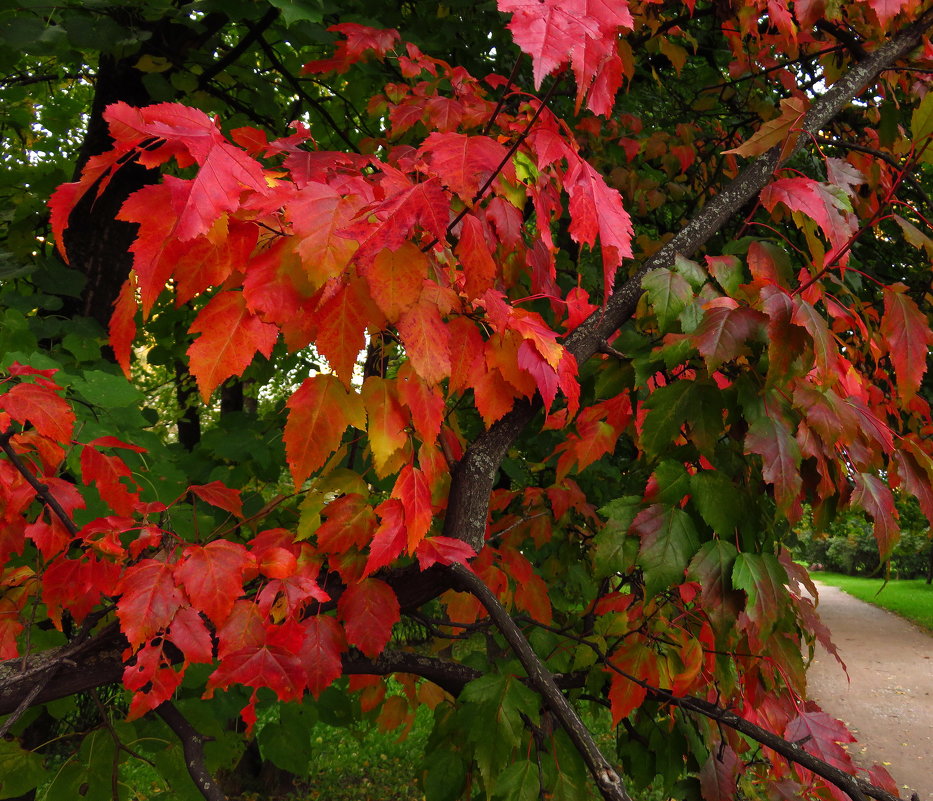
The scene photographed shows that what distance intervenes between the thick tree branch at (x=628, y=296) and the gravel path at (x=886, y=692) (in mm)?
8314

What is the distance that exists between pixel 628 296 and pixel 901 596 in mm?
24827

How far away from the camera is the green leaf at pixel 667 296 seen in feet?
5.34

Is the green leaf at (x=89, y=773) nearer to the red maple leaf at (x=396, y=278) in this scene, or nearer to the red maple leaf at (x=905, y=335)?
the red maple leaf at (x=396, y=278)

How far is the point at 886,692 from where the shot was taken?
1146 cm

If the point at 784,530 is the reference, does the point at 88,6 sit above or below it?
above

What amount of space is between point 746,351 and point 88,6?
8.13 ft

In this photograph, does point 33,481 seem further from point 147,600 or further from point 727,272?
point 727,272

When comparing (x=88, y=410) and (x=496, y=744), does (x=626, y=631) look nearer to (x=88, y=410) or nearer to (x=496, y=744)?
(x=496, y=744)

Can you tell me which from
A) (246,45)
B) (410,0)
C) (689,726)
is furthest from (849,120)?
(689,726)

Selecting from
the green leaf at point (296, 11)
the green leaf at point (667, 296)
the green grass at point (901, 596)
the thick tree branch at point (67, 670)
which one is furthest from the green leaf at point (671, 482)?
the green grass at point (901, 596)

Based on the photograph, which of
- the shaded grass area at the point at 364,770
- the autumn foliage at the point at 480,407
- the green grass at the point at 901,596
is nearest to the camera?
the autumn foliage at the point at 480,407

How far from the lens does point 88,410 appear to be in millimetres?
2471

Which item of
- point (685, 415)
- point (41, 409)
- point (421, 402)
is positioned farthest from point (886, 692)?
point (41, 409)

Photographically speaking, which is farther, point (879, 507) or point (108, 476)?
point (108, 476)
